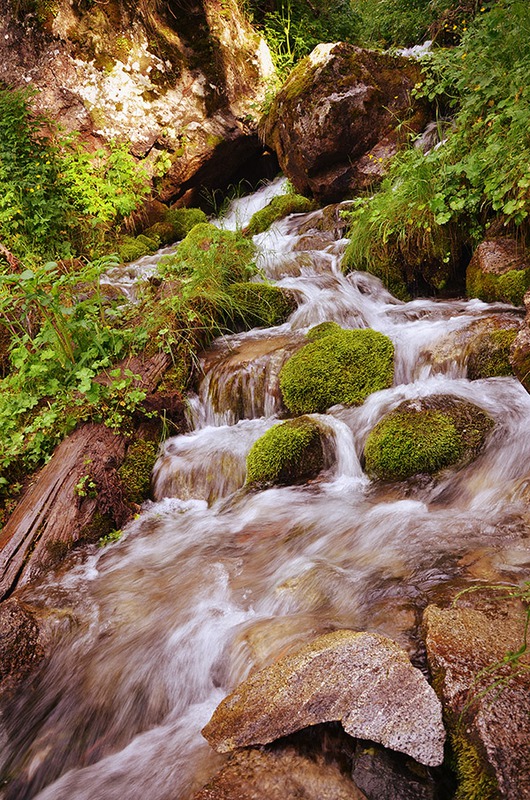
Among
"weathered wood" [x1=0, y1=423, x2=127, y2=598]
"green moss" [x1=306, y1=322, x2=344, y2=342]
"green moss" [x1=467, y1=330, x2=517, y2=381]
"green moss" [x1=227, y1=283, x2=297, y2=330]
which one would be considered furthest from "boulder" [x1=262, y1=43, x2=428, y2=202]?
"weathered wood" [x1=0, y1=423, x2=127, y2=598]

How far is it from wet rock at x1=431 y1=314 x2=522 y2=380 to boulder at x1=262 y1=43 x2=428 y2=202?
5.09 metres

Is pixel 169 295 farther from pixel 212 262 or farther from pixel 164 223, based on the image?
pixel 164 223

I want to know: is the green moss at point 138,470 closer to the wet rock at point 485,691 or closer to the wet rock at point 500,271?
the wet rock at point 485,691

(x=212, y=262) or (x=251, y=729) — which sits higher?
(x=212, y=262)

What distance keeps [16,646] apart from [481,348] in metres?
4.09

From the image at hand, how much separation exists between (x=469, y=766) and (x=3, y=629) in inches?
91.4

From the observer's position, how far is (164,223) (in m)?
9.90

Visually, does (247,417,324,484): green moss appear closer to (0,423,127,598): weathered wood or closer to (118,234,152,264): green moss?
(0,423,127,598): weathered wood

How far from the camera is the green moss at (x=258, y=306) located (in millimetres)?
5871

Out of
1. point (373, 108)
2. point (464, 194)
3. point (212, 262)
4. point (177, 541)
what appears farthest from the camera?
point (373, 108)

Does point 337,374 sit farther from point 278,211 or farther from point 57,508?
point 278,211

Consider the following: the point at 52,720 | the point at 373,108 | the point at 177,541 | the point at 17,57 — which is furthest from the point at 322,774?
the point at 17,57

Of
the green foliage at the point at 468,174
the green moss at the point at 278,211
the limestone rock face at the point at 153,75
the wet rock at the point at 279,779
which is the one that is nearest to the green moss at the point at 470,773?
the wet rock at the point at 279,779

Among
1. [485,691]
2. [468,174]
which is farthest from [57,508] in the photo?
[468,174]
